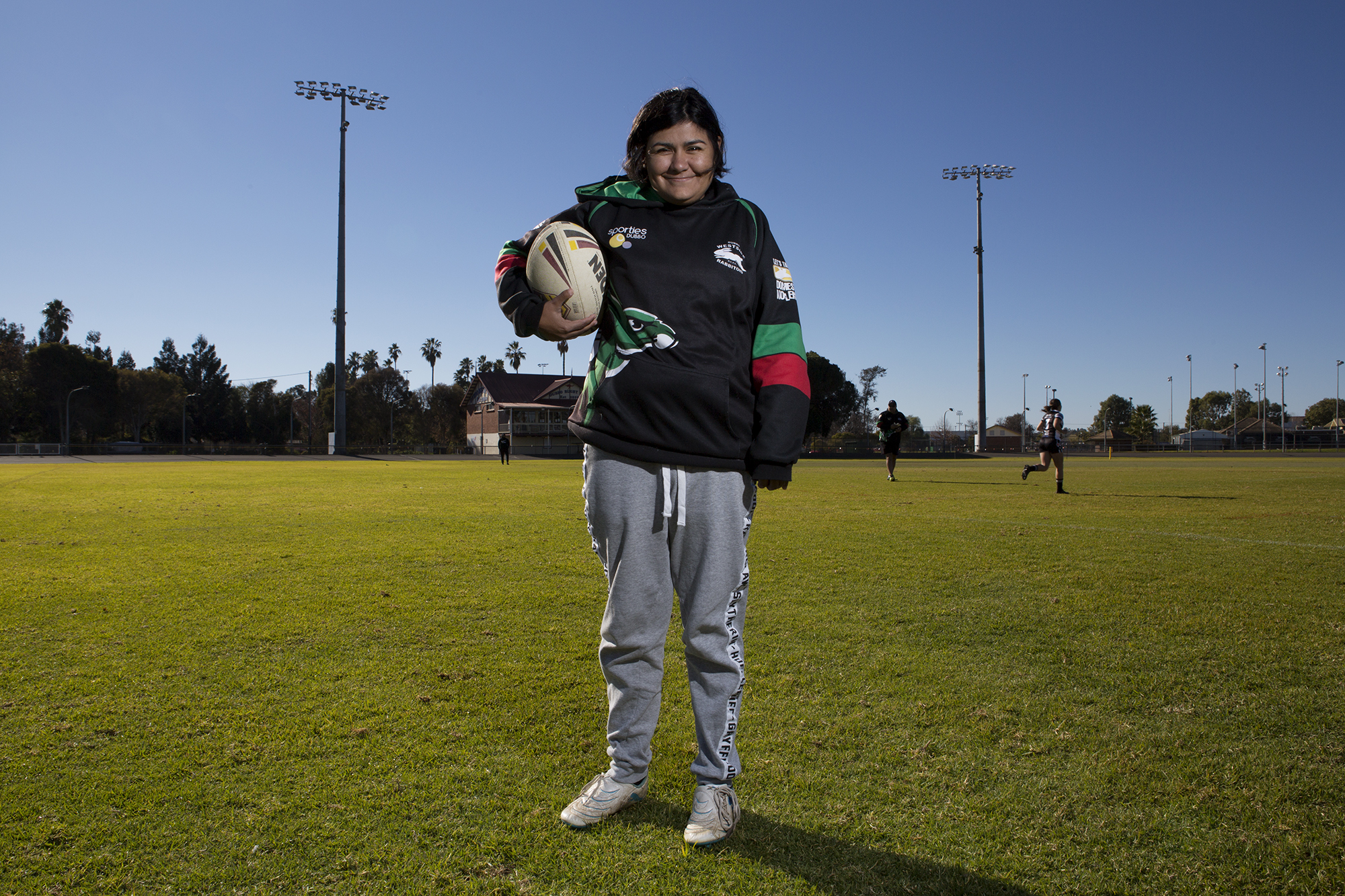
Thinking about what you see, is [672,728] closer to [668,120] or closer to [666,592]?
[666,592]

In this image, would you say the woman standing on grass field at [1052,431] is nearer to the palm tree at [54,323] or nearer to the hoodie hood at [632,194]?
the hoodie hood at [632,194]

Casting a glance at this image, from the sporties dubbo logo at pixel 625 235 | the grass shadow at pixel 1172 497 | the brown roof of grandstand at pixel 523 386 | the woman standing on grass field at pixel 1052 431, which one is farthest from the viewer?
the brown roof of grandstand at pixel 523 386

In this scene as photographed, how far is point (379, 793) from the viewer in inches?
88.1

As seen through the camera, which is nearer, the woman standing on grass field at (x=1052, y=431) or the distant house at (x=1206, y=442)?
the woman standing on grass field at (x=1052, y=431)

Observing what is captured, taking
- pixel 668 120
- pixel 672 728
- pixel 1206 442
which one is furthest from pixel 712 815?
pixel 1206 442

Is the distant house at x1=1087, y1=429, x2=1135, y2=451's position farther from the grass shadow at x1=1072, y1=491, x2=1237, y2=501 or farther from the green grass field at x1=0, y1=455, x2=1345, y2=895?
the green grass field at x1=0, y1=455, x2=1345, y2=895

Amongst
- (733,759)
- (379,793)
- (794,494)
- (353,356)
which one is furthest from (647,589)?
(353,356)

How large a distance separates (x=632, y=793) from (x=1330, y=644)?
3.81 meters

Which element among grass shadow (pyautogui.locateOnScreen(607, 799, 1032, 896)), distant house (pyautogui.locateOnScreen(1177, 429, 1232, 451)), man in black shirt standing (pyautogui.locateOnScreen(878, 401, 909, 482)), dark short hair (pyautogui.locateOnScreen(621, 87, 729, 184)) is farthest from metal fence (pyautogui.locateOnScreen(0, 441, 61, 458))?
distant house (pyautogui.locateOnScreen(1177, 429, 1232, 451))

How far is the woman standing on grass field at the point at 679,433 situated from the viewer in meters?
2.19

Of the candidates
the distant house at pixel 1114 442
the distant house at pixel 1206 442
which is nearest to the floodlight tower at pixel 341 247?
the distant house at pixel 1114 442

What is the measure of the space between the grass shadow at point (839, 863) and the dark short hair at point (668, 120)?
203 centimetres

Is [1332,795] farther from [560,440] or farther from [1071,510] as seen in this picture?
[560,440]

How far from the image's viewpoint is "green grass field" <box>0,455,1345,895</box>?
192 cm
